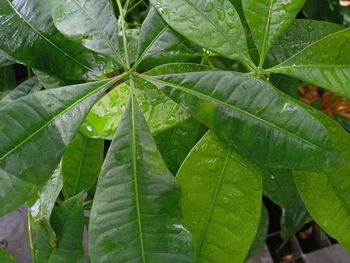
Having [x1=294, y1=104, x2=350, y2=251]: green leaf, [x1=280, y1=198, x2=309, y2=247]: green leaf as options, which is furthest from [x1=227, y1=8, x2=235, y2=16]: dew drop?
[x1=280, y1=198, x2=309, y2=247]: green leaf

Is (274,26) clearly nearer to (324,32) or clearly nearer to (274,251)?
(324,32)

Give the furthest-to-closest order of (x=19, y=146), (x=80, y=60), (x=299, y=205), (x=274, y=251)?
(x=274, y=251) → (x=299, y=205) → (x=80, y=60) → (x=19, y=146)

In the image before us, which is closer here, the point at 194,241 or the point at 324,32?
the point at 194,241

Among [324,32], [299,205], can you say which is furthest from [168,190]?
[299,205]

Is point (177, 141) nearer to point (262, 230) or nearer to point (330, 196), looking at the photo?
point (330, 196)

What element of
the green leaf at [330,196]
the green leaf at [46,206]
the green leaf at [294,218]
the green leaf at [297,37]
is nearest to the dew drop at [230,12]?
the green leaf at [297,37]

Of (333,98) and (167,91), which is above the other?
(167,91)

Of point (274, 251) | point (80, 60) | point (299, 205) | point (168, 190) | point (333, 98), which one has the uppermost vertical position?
point (80, 60)

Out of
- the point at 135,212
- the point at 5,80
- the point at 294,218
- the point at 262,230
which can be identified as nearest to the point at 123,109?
the point at 135,212
